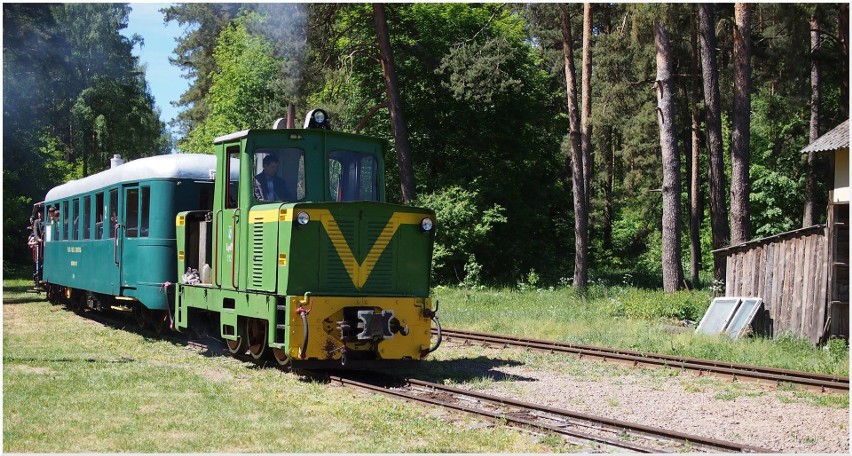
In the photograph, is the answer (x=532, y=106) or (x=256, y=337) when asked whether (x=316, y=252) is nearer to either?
(x=256, y=337)

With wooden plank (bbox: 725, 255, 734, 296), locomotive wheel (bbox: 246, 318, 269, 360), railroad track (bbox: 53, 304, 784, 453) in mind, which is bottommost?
railroad track (bbox: 53, 304, 784, 453)

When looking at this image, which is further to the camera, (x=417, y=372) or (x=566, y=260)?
(x=566, y=260)

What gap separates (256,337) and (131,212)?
15.2 feet

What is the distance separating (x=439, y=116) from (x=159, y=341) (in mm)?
19351

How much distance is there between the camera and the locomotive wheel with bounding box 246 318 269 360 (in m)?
12.2

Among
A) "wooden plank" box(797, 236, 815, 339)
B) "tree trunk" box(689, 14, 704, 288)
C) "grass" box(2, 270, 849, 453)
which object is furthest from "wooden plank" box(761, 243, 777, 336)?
"tree trunk" box(689, 14, 704, 288)

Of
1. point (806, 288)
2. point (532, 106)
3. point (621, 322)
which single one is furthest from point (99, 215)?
point (532, 106)

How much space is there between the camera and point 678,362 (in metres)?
12.9

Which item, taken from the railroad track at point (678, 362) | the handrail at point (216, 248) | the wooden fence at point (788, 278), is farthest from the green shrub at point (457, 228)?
the handrail at point (216, 248)

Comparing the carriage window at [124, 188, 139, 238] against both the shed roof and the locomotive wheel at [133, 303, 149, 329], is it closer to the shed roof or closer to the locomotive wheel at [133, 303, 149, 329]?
the locomotive wheel at [133, 303, 149, 329]

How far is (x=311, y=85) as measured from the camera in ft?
98.3

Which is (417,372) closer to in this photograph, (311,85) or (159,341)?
(159,341)

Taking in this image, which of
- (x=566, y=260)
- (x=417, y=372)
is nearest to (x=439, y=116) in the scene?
(x=566, y=260)

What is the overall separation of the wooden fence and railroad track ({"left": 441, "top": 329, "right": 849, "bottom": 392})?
3.74 metres
